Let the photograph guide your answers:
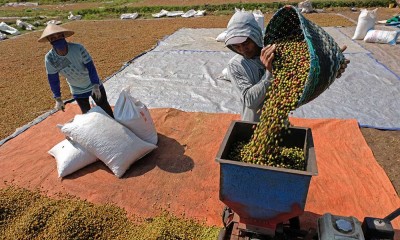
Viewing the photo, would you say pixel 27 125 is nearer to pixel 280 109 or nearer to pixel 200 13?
pixel 280 109

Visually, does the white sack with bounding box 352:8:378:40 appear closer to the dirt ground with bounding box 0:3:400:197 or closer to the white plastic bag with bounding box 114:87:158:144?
the dirt ground with bounding box 0:3:400:197

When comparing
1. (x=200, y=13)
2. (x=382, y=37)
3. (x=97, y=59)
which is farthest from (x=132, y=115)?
(x=200, y=13)

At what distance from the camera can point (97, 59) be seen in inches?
298

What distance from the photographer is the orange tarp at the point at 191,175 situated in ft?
9.68

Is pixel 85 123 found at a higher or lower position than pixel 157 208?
higher

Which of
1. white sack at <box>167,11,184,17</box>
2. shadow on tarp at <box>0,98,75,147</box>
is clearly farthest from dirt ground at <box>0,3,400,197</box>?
white sack at <box>167,11,184,17</box>

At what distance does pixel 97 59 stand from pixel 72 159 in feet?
15.3

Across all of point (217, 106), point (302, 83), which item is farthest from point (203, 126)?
point (302, 83)

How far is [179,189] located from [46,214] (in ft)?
→ 4.16

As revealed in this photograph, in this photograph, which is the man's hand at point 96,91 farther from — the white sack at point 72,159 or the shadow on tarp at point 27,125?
the shadow on tarp at point 27,125

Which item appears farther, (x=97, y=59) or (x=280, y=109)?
(x=97, y=59)

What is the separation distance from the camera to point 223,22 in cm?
1130

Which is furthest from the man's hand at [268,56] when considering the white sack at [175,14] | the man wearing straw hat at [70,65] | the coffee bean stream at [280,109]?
the white sack at [175,14]

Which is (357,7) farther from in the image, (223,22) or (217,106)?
(217,106)
